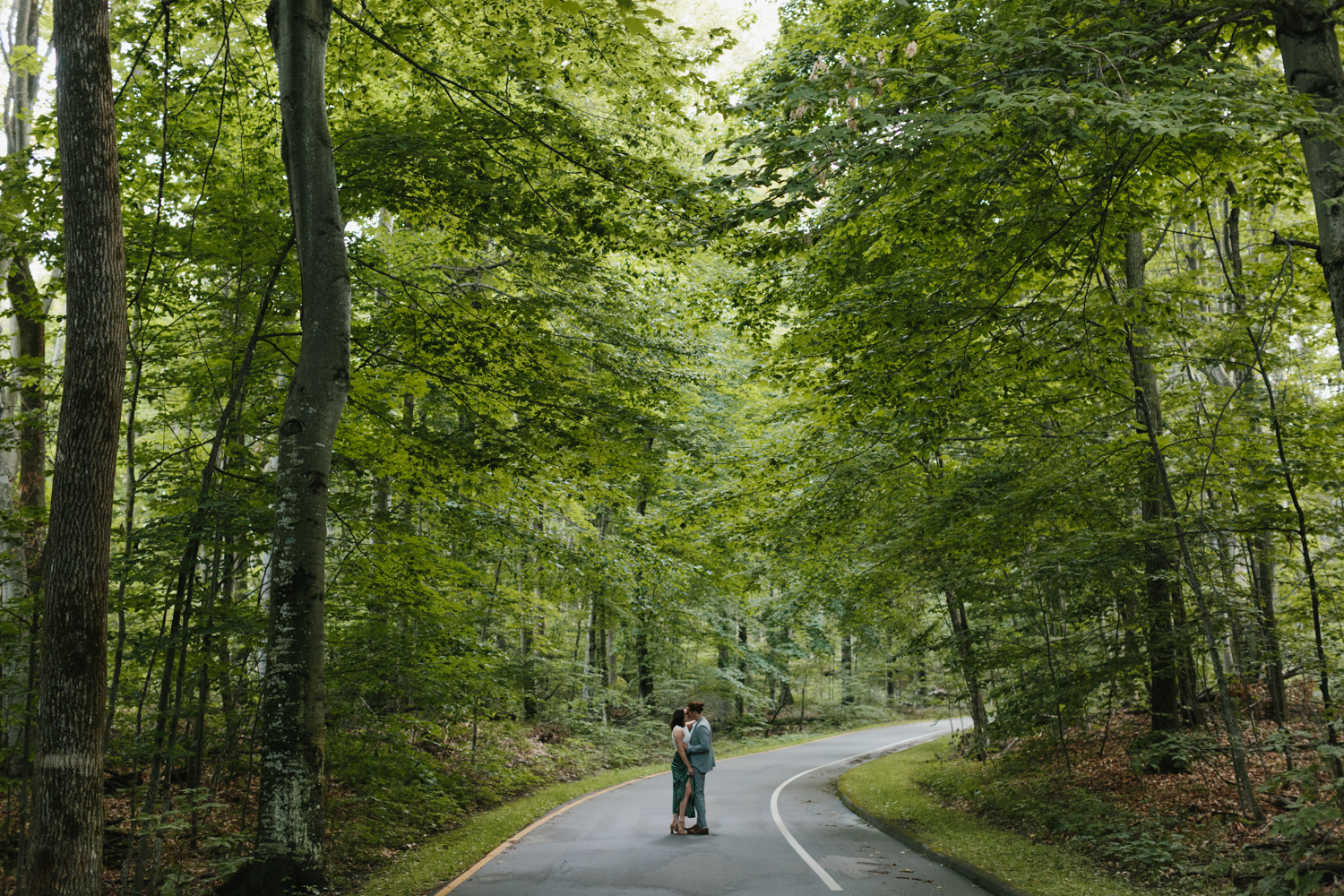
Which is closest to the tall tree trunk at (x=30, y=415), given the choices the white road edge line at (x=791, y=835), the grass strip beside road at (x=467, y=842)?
the grass strip beside road at (x=467, y=842)

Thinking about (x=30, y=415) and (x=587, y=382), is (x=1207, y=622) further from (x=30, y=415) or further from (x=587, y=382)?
(x=30, y=415)

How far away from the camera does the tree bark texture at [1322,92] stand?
544 centimetres

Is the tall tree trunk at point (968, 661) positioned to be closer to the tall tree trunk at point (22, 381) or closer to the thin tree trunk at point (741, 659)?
the thin tree trunk at point (741, 659)

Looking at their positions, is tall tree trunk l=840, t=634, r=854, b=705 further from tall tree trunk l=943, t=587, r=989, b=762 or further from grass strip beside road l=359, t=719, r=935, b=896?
grass strip beside road l=359, t=719, r=935, b=896

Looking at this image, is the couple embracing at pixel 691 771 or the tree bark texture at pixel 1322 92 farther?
the couple embracing at pixel 691 771

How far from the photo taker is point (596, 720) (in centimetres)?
2384

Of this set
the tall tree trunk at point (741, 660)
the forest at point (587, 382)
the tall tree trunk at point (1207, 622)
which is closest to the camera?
the forest at point (587, 382)

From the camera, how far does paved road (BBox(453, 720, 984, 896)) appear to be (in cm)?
739

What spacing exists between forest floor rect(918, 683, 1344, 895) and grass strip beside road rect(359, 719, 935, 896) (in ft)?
21.8

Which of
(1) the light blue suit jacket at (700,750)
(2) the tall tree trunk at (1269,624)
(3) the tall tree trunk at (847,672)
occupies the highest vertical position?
(2) the tall tree trunk at (1269,624)

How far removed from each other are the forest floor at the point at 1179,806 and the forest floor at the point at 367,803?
696 centimetres

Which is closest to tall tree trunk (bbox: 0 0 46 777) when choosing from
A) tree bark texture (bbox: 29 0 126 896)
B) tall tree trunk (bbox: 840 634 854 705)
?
tree bark texture (bbox: 29 0 126 896)

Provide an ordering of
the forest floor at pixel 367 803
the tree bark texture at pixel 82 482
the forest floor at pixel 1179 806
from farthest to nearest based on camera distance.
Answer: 1. the forest floor at pixel 367 803
2. the forest floor at pixel 1179 806
3. the tree bark texture at pixel 82 482

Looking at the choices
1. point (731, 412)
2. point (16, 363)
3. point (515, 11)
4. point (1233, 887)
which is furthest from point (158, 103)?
point (731, 412)
